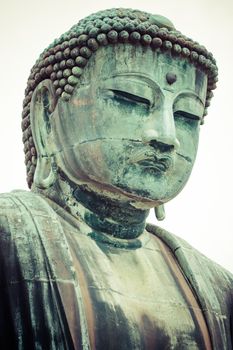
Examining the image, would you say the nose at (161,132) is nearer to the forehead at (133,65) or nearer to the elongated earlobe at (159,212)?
the forehead at (133,65)

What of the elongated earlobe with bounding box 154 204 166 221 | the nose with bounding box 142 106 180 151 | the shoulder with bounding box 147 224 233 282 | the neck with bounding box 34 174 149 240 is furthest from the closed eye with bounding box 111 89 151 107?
the shoulder with bounding box 147 224 233 282

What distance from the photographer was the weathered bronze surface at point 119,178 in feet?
23.3

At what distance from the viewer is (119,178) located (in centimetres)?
739

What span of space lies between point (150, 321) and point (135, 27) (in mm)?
2097

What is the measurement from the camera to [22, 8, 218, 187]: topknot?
7.55 m

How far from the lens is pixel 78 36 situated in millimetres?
7621

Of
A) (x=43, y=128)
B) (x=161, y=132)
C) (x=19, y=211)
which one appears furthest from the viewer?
(x=43, y=128)

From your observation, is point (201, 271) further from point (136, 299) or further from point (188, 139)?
point (188, 139)

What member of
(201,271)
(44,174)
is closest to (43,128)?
(44,174)

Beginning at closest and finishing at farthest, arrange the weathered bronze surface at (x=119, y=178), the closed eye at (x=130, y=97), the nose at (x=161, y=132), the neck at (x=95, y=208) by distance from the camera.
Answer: the weathered bronze surface at (x=119, y=178) < the nose at (x=161, y=132) < the closed eye at (x=130, y=97) < the neck at (x=95, y=208)

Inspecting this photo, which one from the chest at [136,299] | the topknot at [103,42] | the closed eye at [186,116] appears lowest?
the chest at [136,299]

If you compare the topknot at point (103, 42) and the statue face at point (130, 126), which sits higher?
the topknot at point (103, 42)

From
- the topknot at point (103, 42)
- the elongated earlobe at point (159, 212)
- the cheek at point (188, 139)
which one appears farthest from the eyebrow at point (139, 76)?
the elongated earlobe at point (159, 212)

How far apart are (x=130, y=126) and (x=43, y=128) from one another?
795 mm
